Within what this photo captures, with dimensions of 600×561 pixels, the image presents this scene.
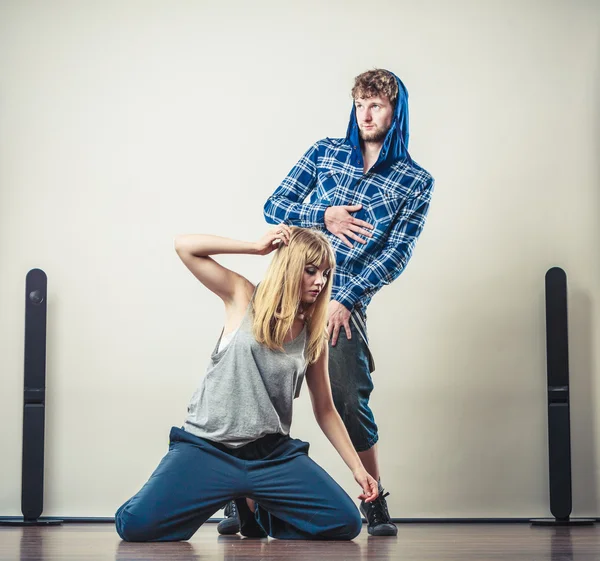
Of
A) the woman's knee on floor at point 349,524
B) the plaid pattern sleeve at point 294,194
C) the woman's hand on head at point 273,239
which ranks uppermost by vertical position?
the plaid pattern sleeve at point 294,194

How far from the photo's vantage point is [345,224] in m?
3.00

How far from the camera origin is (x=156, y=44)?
11.4ft

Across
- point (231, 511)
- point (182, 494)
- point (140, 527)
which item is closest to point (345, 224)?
point (231, 511)

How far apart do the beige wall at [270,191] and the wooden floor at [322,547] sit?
462 millimetres

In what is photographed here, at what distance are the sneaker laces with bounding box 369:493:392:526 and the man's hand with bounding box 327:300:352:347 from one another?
52 cm

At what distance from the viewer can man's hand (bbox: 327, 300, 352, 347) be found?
2875 mm

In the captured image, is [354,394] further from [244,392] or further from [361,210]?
[361,210]

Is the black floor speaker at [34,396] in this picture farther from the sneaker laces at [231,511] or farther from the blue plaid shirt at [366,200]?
the blue plaid shirt at [366,200]

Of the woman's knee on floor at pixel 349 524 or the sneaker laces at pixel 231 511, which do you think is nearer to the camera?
the woman's knee on floor at pixel 349 524

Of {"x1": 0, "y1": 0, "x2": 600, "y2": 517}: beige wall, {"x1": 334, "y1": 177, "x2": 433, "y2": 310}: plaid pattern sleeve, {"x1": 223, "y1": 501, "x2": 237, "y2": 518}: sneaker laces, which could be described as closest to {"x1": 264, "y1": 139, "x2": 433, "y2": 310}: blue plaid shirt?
{"x1": 334, "y1": 177, "x2": 433, "y2": 310}: plaid pattern sleeve

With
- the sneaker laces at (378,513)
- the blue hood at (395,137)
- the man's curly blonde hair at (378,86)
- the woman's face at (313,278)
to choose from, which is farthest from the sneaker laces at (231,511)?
the man's curly blonde hair at (378,86)

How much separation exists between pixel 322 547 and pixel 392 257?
1.12m

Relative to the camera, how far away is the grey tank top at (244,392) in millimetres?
2379

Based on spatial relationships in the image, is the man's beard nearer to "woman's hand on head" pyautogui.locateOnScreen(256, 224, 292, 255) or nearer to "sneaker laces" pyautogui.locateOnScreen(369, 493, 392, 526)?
"woman's hand on head" pyautogui.locateOnScreen(256, 224, 292, 255)
